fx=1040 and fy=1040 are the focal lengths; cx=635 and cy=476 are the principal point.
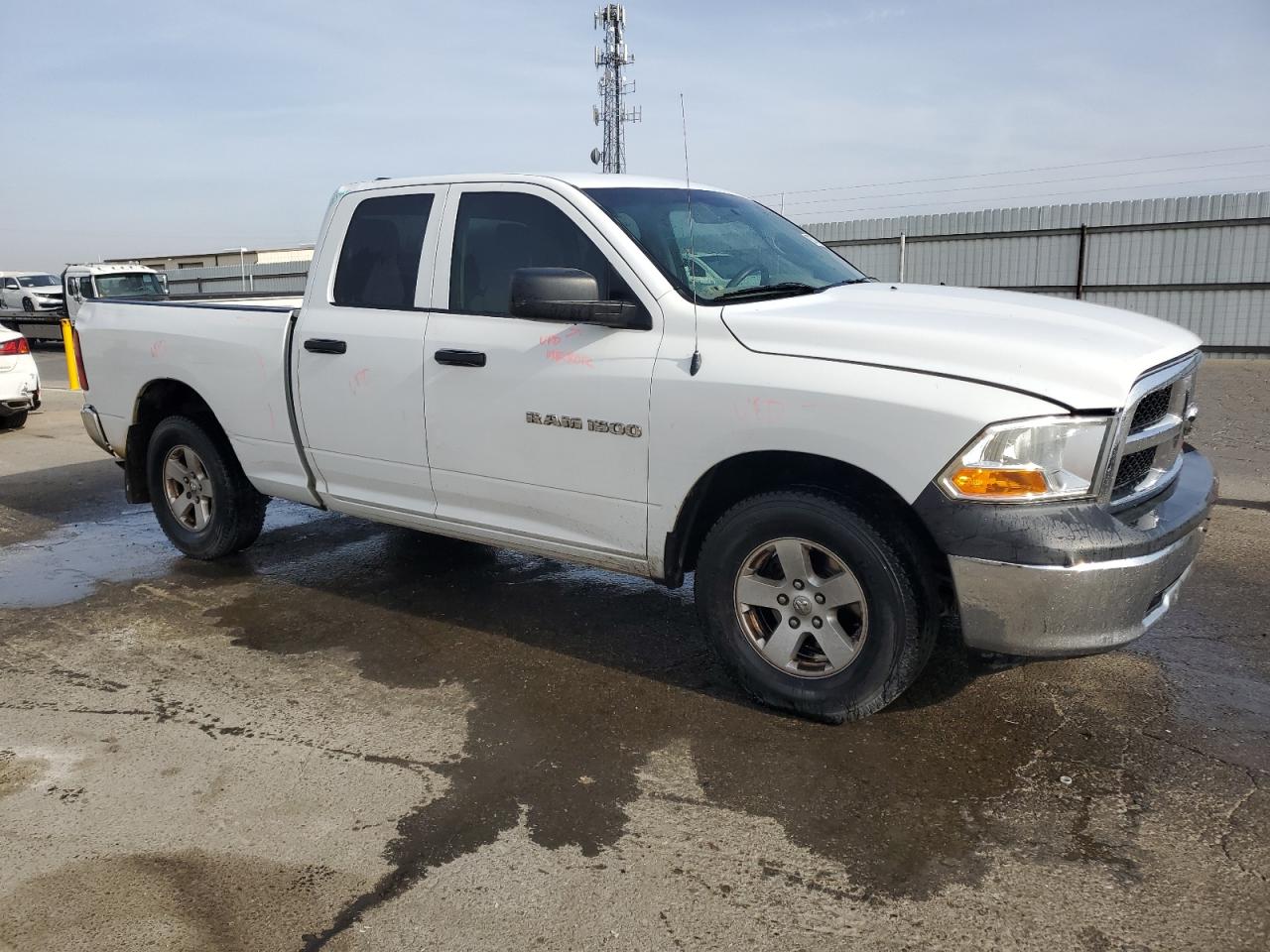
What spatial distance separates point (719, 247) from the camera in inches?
172

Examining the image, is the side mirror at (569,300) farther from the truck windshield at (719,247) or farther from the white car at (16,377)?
the white car at (16,377)

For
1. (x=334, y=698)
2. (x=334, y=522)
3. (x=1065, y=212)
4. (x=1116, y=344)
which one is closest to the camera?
(x=1116, y=344)

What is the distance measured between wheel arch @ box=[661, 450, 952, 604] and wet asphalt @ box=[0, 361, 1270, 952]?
58cm

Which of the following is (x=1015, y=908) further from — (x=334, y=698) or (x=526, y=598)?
(x=526, y=598)

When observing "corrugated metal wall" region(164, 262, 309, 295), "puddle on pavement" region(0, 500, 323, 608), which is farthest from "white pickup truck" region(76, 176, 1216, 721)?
"corrugated metal wall" region(164, 262, 309, 295)

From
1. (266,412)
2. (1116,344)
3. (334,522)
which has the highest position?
(1116,344)

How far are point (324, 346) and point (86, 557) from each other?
2521 millimetres

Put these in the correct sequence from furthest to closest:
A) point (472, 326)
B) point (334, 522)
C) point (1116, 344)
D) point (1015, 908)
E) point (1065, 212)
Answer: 1. point (1065, 212)
2. point (334, 522)
3. point (472, 326)
4. point (1116, 344)
5. point (1015, 908)

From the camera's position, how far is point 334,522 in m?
6.98

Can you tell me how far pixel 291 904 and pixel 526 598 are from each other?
2.60 meters

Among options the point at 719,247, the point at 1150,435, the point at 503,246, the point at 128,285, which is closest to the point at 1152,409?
the point at 1150,435

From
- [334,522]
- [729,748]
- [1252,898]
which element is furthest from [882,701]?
[334,522]

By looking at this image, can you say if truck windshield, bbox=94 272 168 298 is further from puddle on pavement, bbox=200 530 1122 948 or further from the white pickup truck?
puddle on pavement, bbox=200 530 1122 948

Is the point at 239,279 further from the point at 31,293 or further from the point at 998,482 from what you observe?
the point at 998,482
